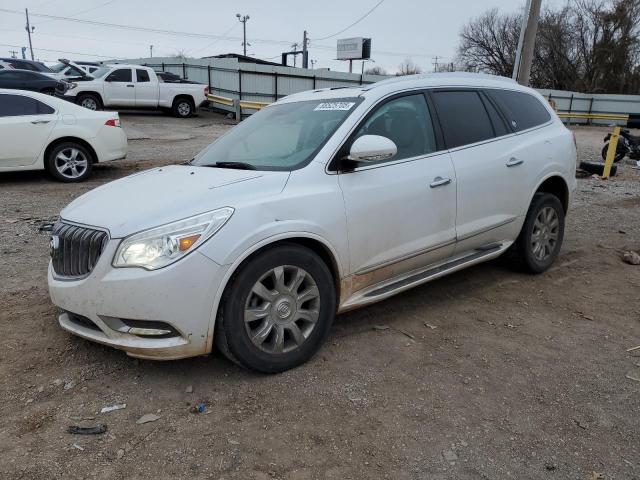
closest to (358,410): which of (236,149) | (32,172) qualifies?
(236,149)

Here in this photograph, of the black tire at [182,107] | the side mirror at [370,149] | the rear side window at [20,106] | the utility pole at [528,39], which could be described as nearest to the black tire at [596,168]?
the utility pole at [528,39]

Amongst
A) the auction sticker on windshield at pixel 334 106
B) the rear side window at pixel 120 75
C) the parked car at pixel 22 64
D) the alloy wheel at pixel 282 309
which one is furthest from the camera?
the rear side window at pixel 120 75

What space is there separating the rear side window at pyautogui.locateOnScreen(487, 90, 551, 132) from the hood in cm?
244

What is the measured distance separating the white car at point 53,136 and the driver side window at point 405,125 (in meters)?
6.87

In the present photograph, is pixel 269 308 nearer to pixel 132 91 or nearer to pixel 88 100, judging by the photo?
pixel 88 100

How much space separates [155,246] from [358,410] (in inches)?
55.1

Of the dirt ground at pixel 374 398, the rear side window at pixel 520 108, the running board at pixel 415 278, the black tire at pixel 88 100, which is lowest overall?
the dirt ground at pixel 374 398

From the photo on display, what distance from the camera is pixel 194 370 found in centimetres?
322

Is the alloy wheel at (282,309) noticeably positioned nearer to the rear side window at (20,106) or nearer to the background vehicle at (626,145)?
the rear side window at (20,106)

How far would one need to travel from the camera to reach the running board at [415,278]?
11.6 feet

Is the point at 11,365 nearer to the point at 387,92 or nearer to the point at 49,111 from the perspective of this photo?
the point at 387,92

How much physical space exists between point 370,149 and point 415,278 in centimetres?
111

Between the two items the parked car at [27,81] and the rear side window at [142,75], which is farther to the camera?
the rear side window at [142,75]

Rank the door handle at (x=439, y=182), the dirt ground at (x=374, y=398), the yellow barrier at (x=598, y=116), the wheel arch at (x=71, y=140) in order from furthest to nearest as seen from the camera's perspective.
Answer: the yellow barrier at (x=598, y=116)
the wheel arch at (x=71, y=140)
the door handle at (x=439, y=182)
the dirt ground at (x=374, y=398)
